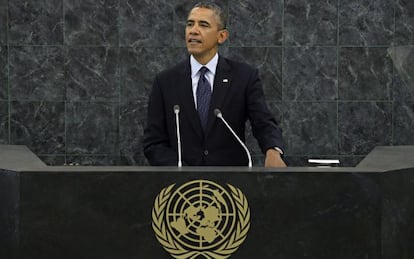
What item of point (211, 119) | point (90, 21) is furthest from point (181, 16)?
point (211, 119)

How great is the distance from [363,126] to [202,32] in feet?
13.0

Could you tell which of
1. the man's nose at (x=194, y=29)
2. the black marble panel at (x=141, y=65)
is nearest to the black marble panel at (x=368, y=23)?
the black marble panel at (x=141, y=65)

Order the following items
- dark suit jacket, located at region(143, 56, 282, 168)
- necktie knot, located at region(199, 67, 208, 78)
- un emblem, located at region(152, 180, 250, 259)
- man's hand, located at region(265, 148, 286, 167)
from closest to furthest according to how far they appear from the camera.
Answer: un emblem, located at region(152, 180, 250, 259) → man's hand, located at region(265, 148, 286, 167) → dark suit jacket, located at region(143, 56, 282, 168) → necktie knot, located at region(199, 67, 208, 78)

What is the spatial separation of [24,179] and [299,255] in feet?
3.60

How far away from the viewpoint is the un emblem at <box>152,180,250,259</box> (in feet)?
11.2

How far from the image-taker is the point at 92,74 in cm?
787

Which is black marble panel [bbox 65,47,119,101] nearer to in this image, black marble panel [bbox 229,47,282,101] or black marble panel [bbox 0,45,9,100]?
black marble panel [bbox 0,45,9,100]

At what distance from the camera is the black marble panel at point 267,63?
7844mm

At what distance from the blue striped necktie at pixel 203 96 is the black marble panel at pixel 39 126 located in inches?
146

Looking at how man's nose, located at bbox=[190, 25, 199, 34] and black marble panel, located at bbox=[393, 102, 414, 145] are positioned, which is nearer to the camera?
man's nose, located at bbox=[190, 25, 199, 34]

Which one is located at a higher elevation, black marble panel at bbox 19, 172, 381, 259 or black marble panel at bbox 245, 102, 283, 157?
black marble panel at bbox 245, 102, 283, 157

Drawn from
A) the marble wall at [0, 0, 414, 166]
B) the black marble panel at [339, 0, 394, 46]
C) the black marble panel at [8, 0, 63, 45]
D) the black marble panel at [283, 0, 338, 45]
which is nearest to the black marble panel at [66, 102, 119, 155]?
the marble wall at [0, 0, 414, 166]

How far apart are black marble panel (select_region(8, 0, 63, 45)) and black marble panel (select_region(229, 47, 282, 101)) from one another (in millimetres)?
1554

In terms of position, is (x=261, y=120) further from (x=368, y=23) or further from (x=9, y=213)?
(x=368, y=23)
